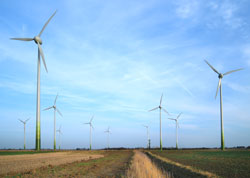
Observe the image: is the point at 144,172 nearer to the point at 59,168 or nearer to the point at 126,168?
the point at 126,168

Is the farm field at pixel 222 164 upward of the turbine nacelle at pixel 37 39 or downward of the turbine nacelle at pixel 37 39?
downward

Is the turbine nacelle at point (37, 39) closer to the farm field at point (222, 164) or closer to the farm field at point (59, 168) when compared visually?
the farm field at point (59, 168)

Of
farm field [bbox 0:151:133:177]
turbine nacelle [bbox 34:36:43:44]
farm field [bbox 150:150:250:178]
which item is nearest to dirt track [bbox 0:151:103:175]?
farm field [bbox 0:151:133:177]

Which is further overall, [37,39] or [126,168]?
[37,39]

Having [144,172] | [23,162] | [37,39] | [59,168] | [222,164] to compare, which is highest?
[37,39]

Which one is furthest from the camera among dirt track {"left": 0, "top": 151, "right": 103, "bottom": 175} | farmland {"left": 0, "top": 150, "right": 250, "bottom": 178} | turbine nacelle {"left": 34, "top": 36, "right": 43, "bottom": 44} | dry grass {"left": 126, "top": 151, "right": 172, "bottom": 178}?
turbine nacelle {"left": 34, "top": 36, "right": 43, "bottom": 44}

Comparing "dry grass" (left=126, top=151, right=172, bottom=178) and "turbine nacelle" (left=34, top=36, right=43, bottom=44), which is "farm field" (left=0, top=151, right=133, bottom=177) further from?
"turbine nacelle" (left=34, top=36, right=43, bottom=44)

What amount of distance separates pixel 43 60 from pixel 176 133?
8272 centimetres

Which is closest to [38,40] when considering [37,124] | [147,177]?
[37,124]

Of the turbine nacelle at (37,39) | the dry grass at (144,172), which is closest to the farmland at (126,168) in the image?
the dry grass at (144,172)

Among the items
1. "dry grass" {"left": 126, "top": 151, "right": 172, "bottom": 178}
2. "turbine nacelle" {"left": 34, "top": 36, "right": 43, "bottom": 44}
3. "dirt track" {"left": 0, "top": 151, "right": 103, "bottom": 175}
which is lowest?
"dirt track" {"left": 0, "top": 151, "right": 103, "bottom": 175}

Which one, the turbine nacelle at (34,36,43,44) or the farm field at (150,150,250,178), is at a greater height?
the turbine nacelle at (34,36,43,44)

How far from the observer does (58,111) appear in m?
92.9

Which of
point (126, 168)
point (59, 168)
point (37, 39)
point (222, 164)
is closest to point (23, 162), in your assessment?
point (59, 168)
